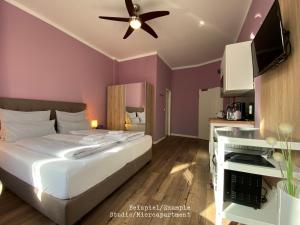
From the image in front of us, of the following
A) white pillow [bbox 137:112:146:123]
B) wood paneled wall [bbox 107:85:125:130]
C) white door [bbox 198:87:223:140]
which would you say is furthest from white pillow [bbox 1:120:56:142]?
white door [bbox 198:87:223:140]

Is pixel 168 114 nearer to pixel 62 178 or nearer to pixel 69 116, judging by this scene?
pixel 69 116

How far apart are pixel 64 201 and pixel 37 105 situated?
7.02 ft

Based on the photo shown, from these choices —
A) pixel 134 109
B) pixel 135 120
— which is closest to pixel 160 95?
pixel 134 109

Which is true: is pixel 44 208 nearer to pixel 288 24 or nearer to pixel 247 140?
pixel 247 140

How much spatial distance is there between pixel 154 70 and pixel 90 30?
6.31ft

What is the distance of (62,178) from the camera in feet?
3.84

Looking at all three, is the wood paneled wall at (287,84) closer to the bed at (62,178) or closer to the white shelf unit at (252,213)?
the white shelf unit at (252,213)

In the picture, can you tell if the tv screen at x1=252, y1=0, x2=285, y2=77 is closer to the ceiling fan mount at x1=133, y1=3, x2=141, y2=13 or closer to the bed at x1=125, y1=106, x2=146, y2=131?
the ceiling fan mount at x1=133, y1=3, x2=141, y2=13

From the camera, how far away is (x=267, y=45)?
4.11ft

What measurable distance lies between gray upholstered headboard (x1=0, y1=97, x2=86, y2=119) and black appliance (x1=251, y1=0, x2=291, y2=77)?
11.0 feet

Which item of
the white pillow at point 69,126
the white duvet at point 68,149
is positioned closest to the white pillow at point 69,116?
the white pillow at point 69,126

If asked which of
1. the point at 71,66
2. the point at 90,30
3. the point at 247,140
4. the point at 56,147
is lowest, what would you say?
the point at 56,147

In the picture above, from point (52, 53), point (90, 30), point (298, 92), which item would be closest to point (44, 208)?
point (298, 92)

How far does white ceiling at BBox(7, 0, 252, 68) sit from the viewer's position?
2.38 meters
